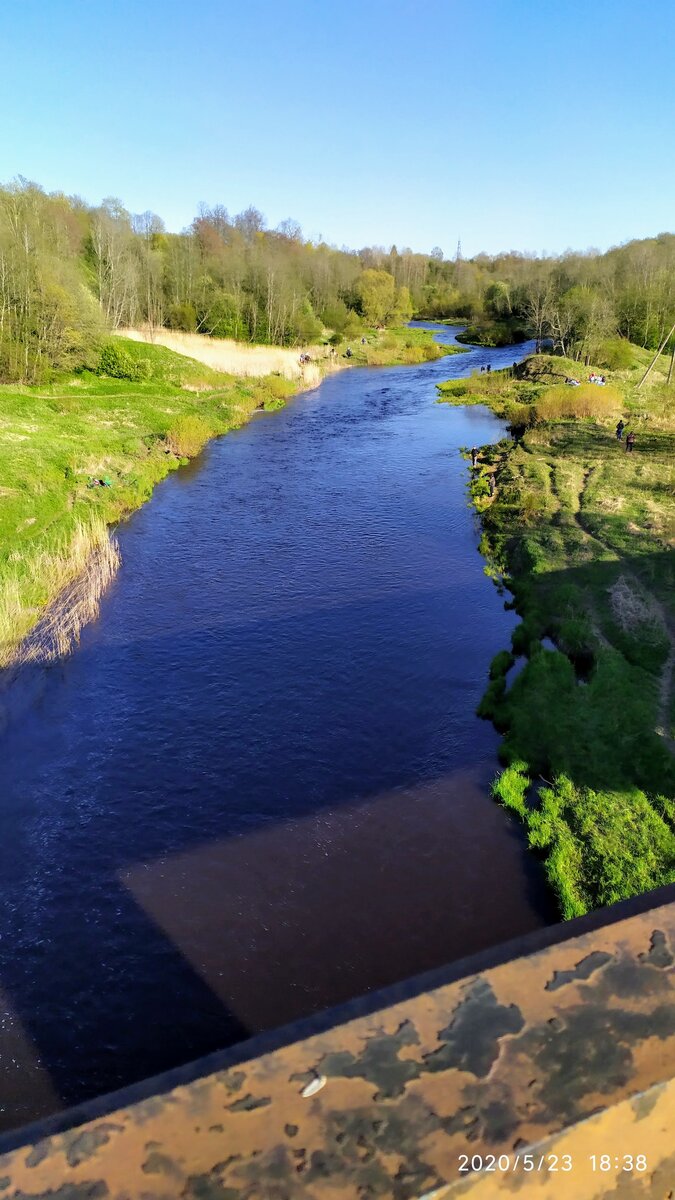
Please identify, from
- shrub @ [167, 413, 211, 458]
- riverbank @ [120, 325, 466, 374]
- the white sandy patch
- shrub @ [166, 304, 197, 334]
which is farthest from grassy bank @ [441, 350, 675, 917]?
shrub @ [166, 304, 197, 334]

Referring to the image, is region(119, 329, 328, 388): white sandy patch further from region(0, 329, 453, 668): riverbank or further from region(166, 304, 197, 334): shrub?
region(166, 304, 197, 334): shrub

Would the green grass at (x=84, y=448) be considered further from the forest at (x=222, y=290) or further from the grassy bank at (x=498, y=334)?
the grassy bank at (x=498, y=334)

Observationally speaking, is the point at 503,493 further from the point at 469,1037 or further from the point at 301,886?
the point at 469,1037

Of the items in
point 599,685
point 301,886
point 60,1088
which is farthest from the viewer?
point 599,685

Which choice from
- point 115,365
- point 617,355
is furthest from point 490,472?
point 617,355

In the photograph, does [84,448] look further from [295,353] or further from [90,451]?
[295,353]

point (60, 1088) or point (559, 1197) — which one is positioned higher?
point (559, 1197)

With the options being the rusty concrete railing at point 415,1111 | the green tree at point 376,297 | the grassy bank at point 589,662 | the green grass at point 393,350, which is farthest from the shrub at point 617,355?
the rusty concrete railing at point 415,1111

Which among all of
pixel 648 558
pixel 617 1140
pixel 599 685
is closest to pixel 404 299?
pixel 648 558
